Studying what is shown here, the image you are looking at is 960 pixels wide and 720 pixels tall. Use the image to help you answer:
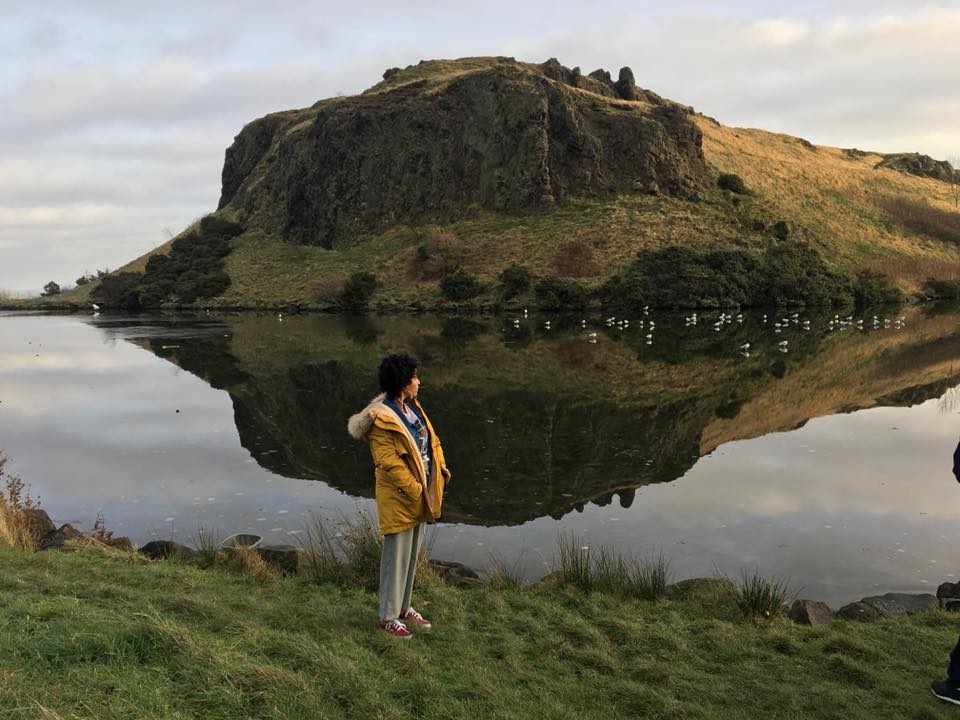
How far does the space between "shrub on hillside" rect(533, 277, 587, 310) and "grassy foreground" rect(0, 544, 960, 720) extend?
53301mm

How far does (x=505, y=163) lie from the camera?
7981 centimetres

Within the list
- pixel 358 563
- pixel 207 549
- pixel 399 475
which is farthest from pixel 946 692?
pixel 207 549

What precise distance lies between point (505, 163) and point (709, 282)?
29.9 meters

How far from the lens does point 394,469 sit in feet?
22.1

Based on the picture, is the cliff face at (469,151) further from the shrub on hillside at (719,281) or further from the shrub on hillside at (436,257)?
the shrub on hillside at (719,281)

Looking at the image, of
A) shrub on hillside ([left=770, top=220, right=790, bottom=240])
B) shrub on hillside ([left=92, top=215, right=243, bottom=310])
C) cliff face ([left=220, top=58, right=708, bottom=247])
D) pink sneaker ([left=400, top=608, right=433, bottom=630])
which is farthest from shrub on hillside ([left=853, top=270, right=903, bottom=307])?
shrub on hillside ([left=92, top=215, right=243, bottom=310])

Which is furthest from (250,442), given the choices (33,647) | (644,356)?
(644,356)

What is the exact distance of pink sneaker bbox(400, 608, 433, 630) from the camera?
7188mm

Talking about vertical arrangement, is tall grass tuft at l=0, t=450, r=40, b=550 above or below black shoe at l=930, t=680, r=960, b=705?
below

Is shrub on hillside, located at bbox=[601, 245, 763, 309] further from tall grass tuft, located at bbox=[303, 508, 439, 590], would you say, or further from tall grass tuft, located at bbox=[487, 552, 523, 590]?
tall grass tuft, located at bbox=[303, 508, 439, 590]

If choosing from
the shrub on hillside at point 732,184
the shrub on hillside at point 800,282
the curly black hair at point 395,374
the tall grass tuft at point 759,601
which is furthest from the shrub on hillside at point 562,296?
the curly black hair at point 395,374

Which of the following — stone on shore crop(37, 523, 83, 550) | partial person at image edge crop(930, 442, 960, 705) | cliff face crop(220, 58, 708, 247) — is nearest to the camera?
partial person at image edge crop(930, 442, 960, 705)

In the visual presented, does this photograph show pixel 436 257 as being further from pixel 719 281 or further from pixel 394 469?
pixel 394 469

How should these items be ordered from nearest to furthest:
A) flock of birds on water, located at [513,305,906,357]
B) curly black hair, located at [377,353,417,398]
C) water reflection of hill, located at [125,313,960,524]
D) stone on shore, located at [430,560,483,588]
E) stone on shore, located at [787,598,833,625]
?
curly black hair, located at [377,353,417,398]
stone on shore, located at [787,598,833,625]
stone on shore, located at [430,560,483,588]
water reflection of hill, located at [125,313,960,524]
flock of birds on water, located at [513,305,906,357]
